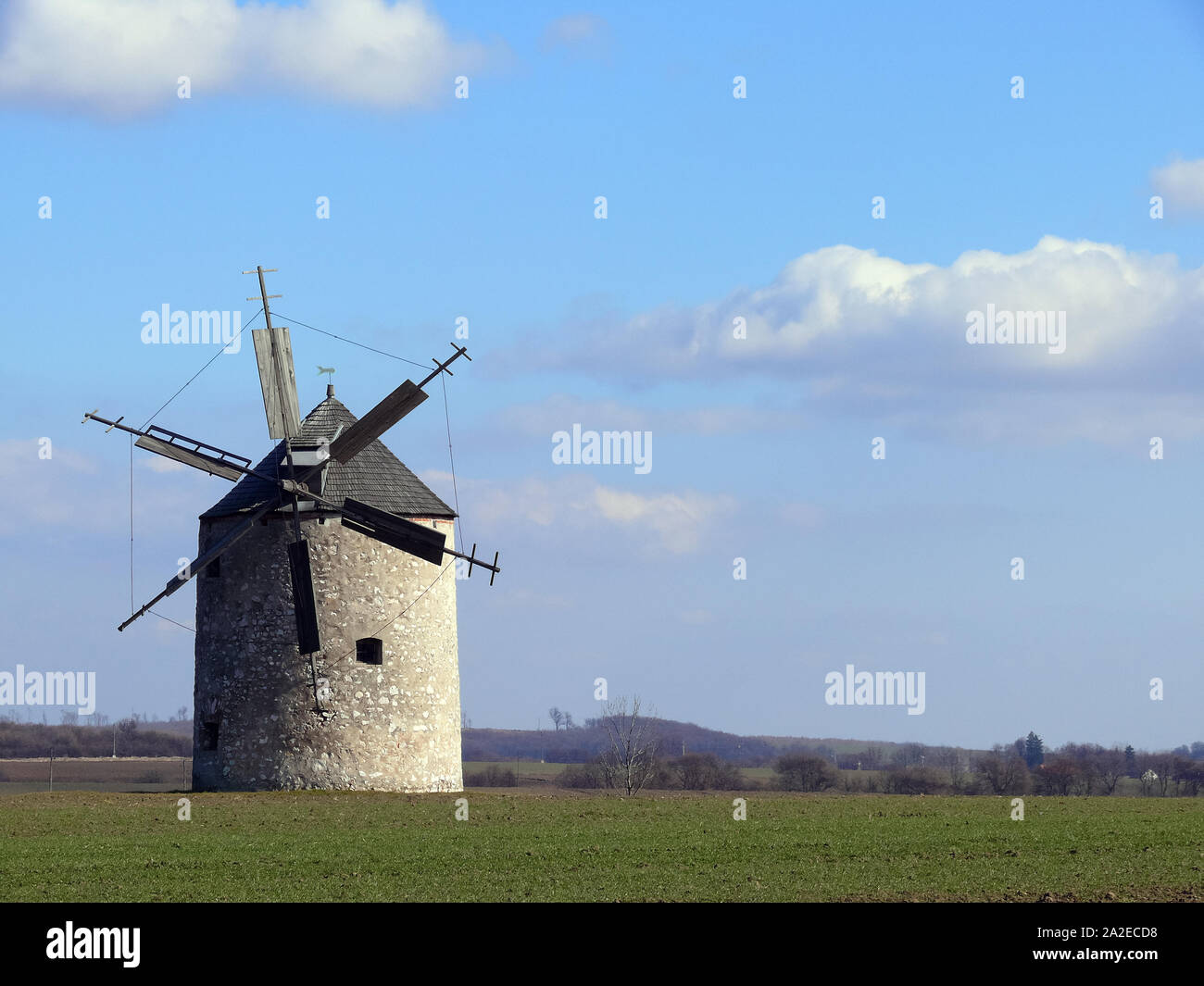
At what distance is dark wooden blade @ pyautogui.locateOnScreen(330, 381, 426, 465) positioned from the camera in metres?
35.7

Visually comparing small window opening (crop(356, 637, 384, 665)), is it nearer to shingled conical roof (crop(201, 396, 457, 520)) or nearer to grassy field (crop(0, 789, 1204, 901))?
shingled conical roof (crop(201, 396, 457, 520))

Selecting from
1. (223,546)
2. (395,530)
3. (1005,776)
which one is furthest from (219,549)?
(1005,776)

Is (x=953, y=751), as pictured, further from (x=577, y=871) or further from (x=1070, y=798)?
(x=577, y=871)

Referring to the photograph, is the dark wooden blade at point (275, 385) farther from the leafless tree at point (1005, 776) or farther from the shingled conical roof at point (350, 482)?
the leafless tree at point (1005, 776)

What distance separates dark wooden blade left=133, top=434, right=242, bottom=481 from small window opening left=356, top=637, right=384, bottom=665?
16.8 ft

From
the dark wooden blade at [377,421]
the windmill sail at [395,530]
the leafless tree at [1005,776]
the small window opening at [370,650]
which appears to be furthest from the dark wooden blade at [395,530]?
the leafless tree at [1005,776]

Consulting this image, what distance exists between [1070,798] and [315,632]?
17049 millimetres

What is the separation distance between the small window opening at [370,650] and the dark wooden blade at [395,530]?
2.20 m

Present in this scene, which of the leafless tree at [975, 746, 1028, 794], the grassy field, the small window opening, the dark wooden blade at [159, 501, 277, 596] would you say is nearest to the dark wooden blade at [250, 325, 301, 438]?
the dark wooden blade at [159, 501, 277, 596]

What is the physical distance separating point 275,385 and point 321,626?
256 inches

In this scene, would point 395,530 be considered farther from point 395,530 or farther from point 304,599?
point 304,599

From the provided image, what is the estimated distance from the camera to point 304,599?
34.8 meters

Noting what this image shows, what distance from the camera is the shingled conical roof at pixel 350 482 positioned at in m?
36.9
